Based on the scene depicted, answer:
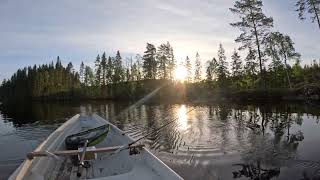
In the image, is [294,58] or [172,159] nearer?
[172,159]

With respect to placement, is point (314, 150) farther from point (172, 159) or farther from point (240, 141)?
point (172, 159)

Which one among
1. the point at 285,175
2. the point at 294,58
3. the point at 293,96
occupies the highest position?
the point at 294,58

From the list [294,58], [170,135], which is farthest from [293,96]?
[170,135]

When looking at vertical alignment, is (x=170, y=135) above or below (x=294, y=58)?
below

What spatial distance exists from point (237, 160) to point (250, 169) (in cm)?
126

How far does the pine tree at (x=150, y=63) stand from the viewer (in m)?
93.0

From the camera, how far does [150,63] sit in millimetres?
92938

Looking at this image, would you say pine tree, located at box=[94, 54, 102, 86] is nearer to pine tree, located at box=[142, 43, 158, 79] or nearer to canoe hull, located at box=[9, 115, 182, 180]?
pine tree, located at box=[142, 43, 158, 79]

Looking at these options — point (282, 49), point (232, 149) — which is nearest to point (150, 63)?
point (282, 49)

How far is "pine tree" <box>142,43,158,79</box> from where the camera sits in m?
93.0

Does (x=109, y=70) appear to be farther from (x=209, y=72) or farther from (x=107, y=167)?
(x=107, y=167)

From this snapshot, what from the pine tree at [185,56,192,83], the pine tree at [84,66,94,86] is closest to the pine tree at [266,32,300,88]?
the pine tree at [185,56,192,83]

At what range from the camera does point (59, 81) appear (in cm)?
13812

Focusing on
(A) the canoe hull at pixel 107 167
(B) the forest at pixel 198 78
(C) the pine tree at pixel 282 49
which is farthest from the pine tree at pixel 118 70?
(A) the canoe hull at pixel 107 167
